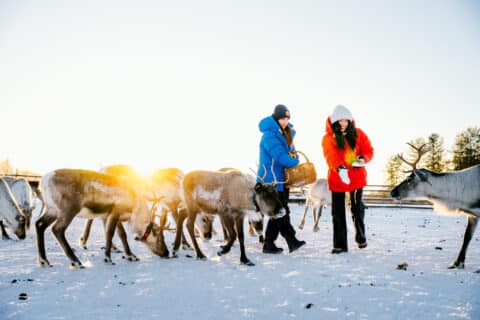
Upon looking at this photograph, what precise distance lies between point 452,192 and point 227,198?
3780 mm

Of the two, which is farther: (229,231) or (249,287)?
(229,231)

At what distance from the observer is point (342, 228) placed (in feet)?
22.8

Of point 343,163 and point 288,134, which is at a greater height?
point 288,134

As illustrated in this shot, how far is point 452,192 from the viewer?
607 centimetres

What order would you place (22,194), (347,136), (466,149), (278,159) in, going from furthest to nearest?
(466,149), (22,194), (347,136), (278,159)

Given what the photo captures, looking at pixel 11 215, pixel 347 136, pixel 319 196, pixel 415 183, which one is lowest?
pixel 319 196

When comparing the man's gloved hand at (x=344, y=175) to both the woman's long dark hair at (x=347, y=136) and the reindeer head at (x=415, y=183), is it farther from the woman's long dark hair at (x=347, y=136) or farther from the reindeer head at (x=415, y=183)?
the reindeer head at (x=415, y=183)

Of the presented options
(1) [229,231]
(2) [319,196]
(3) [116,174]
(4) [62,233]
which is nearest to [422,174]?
(1) [229,231]

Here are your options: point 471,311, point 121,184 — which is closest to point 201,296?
point 471,311

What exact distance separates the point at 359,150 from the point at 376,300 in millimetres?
3717

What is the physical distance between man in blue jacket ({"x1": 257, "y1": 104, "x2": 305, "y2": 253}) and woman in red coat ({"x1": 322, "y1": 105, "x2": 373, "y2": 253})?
0.69 metres

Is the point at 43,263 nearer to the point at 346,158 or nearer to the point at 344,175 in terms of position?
the point at 344,175

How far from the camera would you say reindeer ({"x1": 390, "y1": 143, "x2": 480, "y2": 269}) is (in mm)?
5719

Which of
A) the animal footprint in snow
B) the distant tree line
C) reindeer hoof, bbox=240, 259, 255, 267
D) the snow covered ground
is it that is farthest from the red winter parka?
the distant tree line
